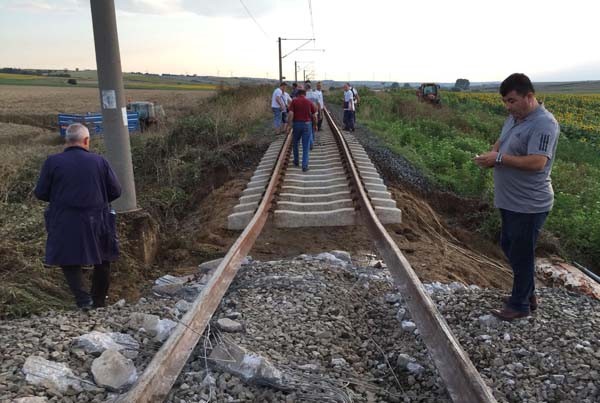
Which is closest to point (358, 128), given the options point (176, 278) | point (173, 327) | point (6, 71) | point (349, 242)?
point (349, 242)

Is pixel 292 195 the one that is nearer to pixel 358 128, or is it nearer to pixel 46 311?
pixel 46 311

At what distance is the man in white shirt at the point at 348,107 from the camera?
15.5m

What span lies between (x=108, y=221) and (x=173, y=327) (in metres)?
1.62

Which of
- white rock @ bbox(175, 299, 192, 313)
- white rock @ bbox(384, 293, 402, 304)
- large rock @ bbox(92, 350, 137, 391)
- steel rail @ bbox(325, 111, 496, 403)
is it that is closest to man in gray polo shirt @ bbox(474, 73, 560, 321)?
steel rail @ bbox(325, 111, 496, 403)

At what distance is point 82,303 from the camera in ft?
14.9

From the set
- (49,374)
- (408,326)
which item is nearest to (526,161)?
(408,326)

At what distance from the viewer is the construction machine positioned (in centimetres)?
3803

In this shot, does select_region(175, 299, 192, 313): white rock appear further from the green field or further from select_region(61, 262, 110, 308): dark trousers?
the green field

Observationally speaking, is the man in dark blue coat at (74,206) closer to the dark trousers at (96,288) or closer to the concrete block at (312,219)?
the dark trousers at (96,288)

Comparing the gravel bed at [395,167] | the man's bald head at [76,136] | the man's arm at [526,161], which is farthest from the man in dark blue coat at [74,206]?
the gravel bed at [395,167]

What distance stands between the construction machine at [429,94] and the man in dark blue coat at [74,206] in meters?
35.6

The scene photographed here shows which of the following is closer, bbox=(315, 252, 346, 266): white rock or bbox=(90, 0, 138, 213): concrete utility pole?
bbox=(315, 252, 346, 266): white rock

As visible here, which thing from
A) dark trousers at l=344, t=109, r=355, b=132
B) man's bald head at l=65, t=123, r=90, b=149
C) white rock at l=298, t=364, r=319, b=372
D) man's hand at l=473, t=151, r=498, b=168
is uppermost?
man's bald head at l=65, t=123, r=90, b=149

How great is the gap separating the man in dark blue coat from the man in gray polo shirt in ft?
10.4
